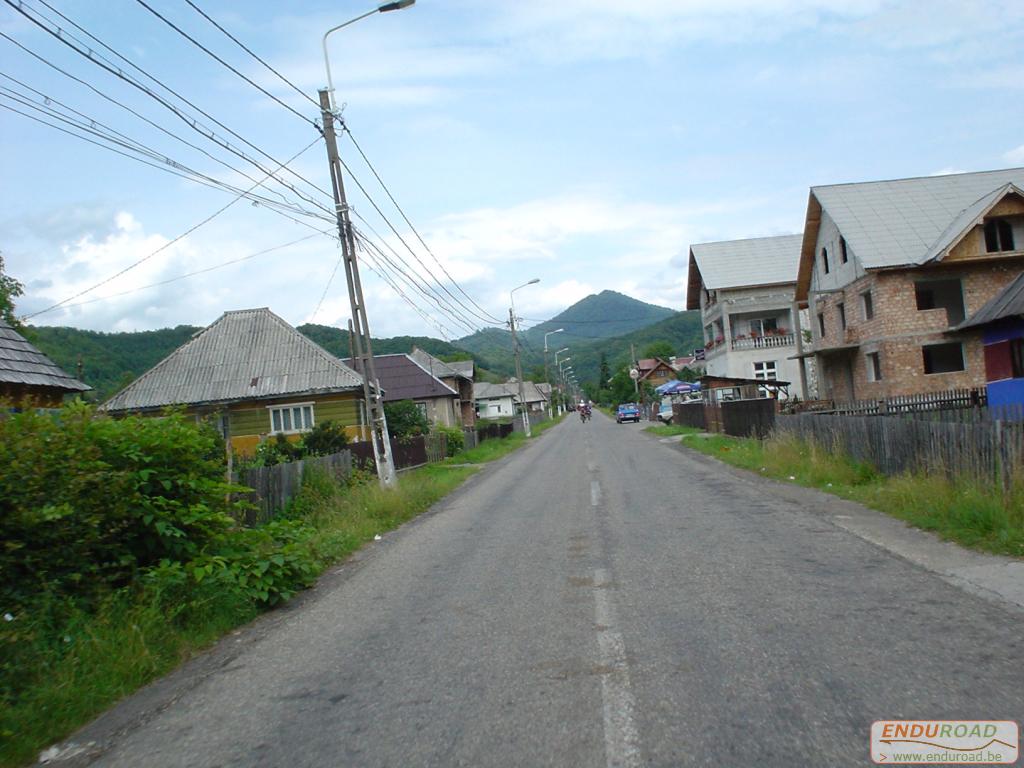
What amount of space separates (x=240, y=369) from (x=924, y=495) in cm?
2809

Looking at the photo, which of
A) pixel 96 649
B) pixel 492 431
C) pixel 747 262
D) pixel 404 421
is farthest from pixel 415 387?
pixel 96 649

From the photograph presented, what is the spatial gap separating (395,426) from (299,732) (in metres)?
29.8

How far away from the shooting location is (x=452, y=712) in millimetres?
4816

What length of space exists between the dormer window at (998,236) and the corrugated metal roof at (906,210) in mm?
804

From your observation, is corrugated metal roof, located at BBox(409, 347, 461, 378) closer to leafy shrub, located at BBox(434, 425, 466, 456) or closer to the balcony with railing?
the balcony with railing

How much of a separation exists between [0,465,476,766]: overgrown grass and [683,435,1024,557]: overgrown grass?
7449 mm

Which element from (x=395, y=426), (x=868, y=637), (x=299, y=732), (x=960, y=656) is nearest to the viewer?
(x=299, y=732)

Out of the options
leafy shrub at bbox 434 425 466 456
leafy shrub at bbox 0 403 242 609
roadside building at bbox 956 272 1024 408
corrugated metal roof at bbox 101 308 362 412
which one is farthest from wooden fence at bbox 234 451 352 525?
leafy shrub at bbox 434 425 466 456

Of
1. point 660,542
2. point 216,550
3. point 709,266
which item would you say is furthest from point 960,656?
point 709,266

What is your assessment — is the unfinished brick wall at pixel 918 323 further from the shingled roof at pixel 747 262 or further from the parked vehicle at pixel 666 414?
the parked vehicle at pixel 666 414

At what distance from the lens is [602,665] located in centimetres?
544

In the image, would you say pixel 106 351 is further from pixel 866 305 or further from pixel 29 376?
pixel 866 305

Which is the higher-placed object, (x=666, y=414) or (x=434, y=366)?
(x=434, y=366)

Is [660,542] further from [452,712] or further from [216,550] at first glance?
[452,712]
